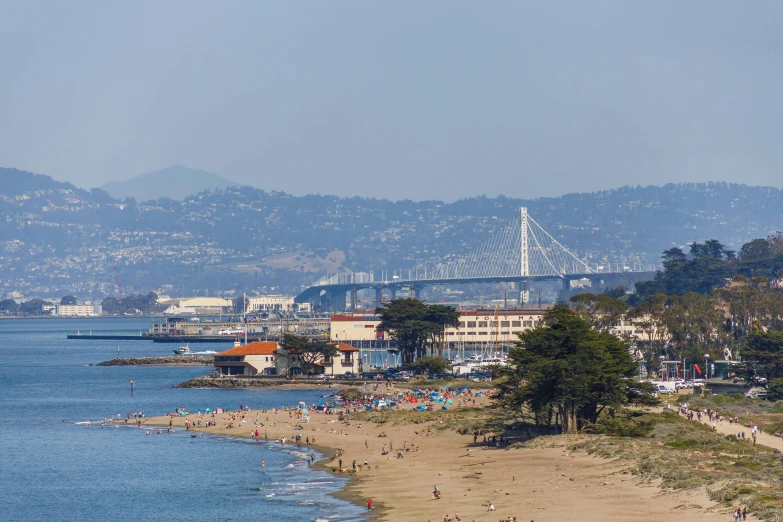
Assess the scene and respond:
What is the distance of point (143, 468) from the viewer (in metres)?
42.7

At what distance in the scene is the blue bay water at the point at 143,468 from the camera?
34.9 metres

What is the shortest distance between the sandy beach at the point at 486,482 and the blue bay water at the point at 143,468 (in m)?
1.46

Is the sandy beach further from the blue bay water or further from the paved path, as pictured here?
the paved path

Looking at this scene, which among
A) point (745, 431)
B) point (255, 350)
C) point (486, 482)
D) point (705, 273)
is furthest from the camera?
point (705, 273)

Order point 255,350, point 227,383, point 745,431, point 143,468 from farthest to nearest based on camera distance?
point 255,350, point 227,383, point 745,431, point 143,468

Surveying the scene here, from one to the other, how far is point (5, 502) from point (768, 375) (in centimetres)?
3884

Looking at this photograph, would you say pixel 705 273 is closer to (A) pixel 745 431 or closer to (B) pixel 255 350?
(B) pixel 255 350

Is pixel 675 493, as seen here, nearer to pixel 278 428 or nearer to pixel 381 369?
pixel 278 428

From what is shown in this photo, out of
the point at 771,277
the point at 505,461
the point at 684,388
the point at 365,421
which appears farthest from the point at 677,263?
the point at 505,461

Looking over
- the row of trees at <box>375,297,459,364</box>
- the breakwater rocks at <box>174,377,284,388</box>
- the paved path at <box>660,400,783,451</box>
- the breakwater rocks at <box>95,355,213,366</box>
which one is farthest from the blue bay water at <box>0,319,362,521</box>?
the breakwater rocks at <box>95,355,213,366</box>

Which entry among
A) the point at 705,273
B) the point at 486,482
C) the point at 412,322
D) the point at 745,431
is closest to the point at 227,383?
the point at 412,322

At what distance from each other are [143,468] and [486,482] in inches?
504

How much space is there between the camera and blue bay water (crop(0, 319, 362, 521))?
34.9 m

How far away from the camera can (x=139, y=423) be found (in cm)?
5616
